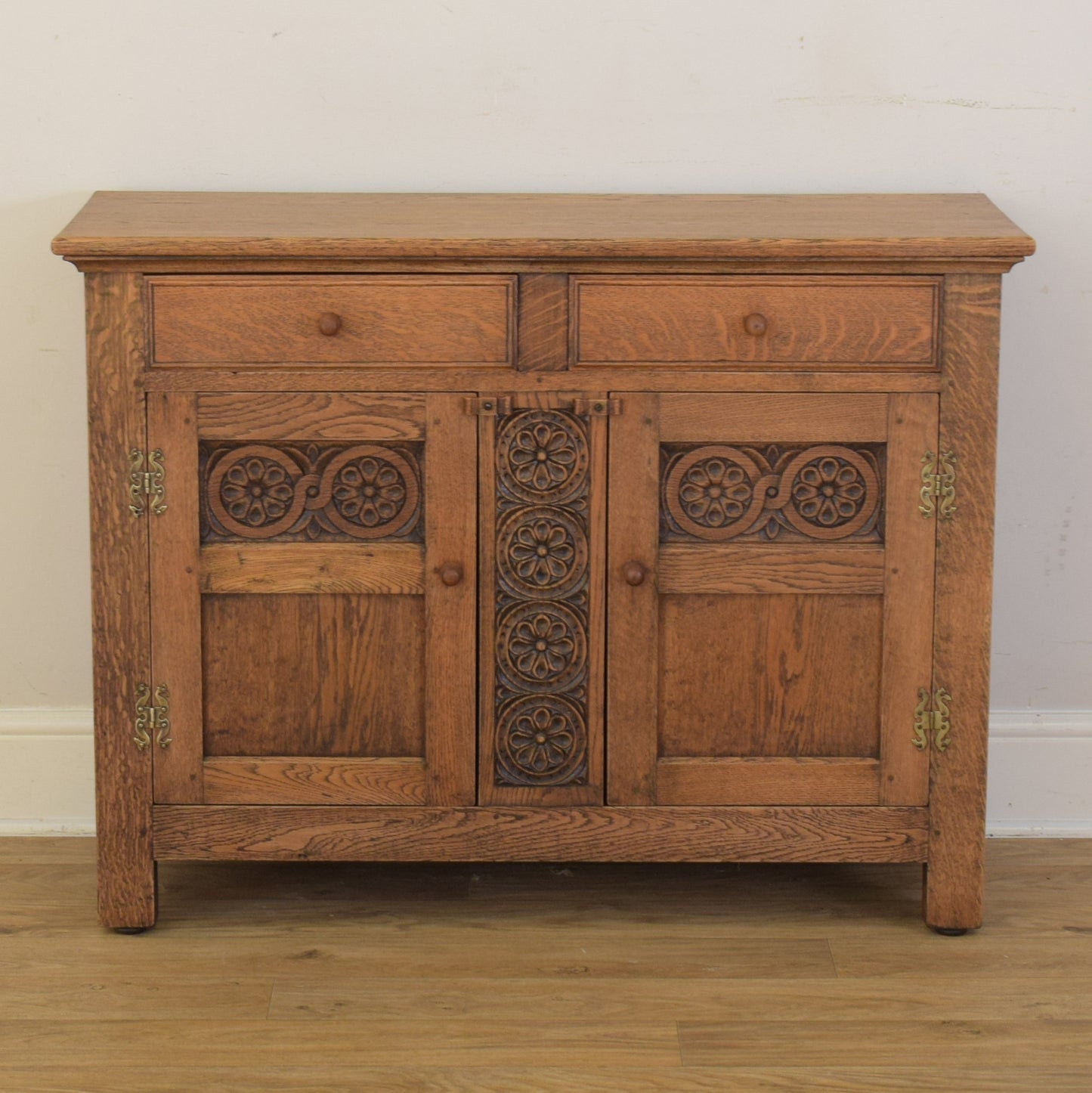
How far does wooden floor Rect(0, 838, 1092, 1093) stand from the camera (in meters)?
1.97

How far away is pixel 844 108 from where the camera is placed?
2.61m

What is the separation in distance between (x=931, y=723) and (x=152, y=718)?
3.97 feet

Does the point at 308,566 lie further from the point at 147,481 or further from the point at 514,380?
the point at 514,380

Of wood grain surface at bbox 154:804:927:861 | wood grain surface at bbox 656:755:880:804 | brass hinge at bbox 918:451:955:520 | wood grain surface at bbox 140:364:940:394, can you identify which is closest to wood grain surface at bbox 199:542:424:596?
wood grain surface at bbox 140:364:940:394

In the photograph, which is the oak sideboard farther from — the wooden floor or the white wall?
the white wall

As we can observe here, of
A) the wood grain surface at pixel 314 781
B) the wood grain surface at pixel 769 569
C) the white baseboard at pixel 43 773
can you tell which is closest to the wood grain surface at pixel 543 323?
the wood grain surface at pixel 769 569

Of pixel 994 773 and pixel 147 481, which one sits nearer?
pixel 147 481

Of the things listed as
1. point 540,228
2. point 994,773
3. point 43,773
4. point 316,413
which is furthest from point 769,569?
point 43,773

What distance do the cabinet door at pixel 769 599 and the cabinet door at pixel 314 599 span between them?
10.3 inches

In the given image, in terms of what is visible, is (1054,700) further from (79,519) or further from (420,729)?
(79,519)

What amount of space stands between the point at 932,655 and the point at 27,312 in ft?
5.57

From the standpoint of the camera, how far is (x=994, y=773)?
2.79 meters

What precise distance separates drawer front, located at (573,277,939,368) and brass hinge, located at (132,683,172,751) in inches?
32.7

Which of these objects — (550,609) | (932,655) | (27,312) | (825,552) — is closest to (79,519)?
(27,312)
